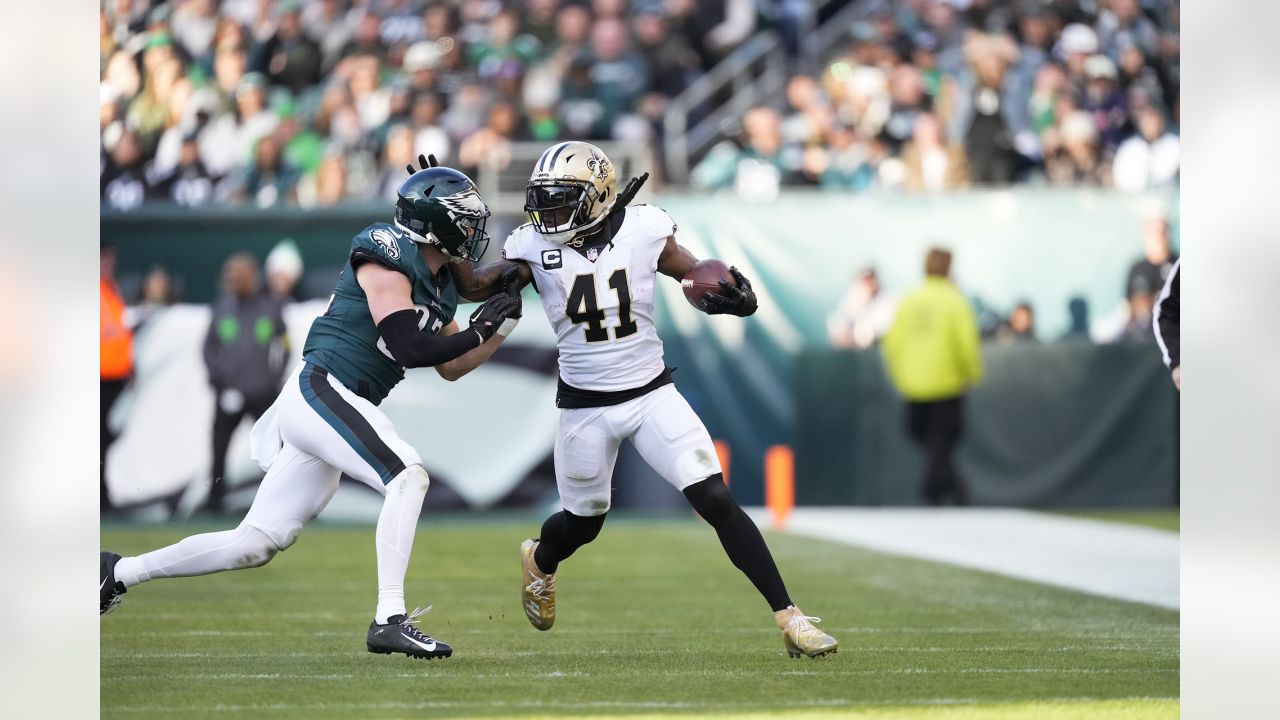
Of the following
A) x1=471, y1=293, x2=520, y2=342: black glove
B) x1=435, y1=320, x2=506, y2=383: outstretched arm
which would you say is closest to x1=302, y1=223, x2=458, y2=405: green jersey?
x1=435, y1=320, x2=506, y2=383: outstretched arm

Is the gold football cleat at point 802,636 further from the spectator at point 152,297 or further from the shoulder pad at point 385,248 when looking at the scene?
the spectator at point 152,297

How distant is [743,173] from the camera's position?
15.2 m

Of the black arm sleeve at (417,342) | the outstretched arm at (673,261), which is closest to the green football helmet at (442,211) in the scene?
the black arm sleeve at (417,342)

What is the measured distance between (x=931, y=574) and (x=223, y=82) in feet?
27.2

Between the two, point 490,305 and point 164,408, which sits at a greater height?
point 490,305

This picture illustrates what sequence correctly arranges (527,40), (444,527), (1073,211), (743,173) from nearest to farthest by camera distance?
(444,527) < (1073,211) < (743,173) < (527,40)

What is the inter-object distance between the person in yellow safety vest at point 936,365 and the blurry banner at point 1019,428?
205 millimetres

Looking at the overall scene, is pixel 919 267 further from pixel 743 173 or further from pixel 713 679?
pixel 713 679

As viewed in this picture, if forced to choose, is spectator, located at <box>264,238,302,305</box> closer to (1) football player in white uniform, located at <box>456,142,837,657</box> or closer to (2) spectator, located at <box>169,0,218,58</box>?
(2) spectator, located at <box>169,0,218,58</box>

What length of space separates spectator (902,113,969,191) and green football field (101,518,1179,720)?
473 cm

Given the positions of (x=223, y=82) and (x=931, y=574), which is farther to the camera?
(x=223, y=82)

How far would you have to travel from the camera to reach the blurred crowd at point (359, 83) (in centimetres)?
1456

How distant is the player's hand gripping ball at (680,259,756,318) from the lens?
6500 millimetres
